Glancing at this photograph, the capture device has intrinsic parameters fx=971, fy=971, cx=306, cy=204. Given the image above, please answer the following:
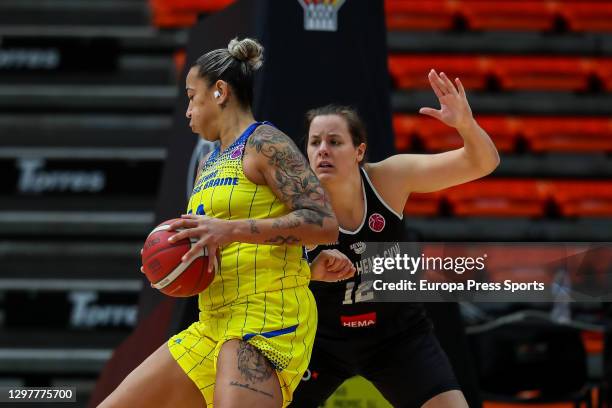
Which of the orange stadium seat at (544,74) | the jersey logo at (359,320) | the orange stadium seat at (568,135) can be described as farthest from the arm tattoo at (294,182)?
the orange stadium seat at (544,74)

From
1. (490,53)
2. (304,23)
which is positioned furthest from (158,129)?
(304,23)

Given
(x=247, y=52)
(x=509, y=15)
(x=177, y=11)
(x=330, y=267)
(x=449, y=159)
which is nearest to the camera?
(x=247, y=52)

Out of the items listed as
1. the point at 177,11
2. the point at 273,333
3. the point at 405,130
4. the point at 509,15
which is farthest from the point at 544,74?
the point at 273,333

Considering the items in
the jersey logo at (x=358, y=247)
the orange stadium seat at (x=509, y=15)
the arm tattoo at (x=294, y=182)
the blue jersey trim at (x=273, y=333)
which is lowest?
the blue jersey trim at (x=273, y=333)

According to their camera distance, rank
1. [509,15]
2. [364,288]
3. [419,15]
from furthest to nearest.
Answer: [509,15] < [419,15] < [364,288]

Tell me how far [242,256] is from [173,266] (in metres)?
0.21

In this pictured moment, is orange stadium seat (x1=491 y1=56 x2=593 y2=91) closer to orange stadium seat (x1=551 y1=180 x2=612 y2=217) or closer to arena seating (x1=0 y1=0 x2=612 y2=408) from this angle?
arena seating (x1=0 y1=0 x2=612 y2=408)

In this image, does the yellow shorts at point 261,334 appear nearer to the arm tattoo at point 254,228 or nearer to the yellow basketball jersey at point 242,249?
the yellow basketball jersey at point 242,249

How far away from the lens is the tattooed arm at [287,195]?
2.63 m

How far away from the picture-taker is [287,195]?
2.70 meters

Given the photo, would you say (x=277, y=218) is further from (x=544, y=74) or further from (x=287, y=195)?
(x=544, y=74)

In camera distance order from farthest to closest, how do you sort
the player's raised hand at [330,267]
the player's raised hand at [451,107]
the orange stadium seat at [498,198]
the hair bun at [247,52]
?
the orange stadium seat at [498,198], the player's raised hand at [451,107], the player's raised hand at [330,267], the hair bun at [247,52]

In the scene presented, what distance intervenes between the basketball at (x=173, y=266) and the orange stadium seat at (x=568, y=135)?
6.02 meters

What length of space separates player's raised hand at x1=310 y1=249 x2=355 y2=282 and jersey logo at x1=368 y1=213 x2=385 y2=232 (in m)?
0.44
